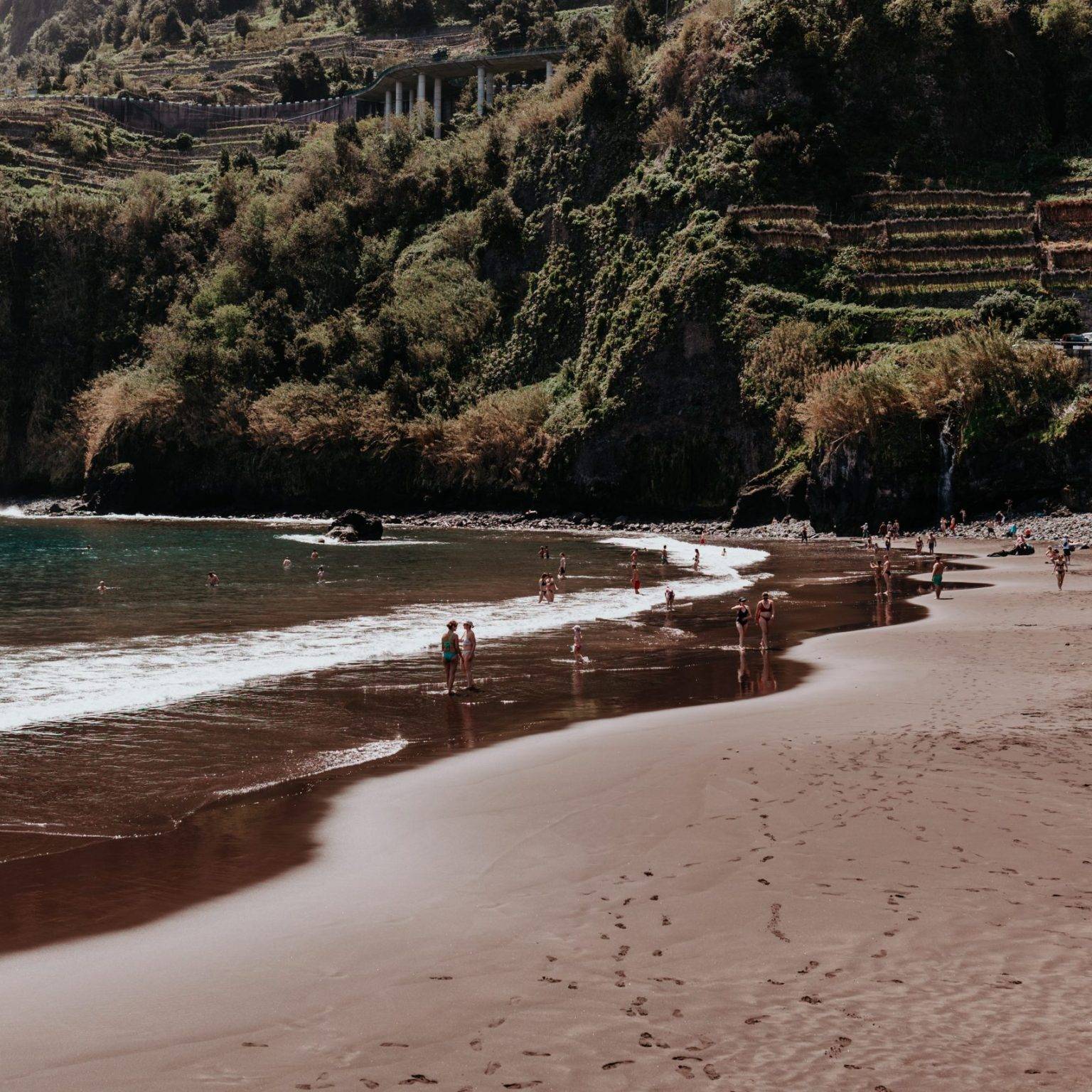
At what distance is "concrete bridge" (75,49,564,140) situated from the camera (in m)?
117

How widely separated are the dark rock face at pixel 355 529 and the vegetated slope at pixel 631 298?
15.7 meters

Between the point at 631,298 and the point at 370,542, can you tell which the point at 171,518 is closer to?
the point at 370,542

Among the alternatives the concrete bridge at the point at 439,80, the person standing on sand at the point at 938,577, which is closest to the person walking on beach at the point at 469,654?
the person standing on sand at the point at 938,577

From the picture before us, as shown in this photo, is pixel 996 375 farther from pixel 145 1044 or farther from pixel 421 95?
pixel 421 95

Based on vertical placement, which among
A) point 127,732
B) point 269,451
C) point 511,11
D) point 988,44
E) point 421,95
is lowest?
point 127,732

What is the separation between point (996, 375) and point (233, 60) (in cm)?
12146

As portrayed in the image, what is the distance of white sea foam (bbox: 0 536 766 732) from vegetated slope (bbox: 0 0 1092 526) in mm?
31530

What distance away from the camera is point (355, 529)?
64812mm

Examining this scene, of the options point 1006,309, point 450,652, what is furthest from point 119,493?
point 450,652

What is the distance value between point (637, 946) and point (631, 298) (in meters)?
75.1

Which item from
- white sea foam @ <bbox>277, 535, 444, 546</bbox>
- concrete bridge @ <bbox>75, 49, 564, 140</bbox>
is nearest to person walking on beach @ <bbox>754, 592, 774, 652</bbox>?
white sea foam @ <bbox>277, 535, 444, 546</bbox>

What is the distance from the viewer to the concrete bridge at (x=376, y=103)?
11712 centimetres

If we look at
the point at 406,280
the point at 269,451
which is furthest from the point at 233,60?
the point at 269,451

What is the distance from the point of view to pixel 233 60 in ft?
487
